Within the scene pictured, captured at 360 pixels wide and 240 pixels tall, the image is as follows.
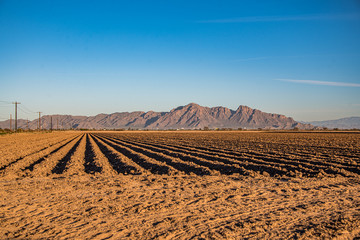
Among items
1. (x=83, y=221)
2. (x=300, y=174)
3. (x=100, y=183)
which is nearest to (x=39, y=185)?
(x=100, y=183)

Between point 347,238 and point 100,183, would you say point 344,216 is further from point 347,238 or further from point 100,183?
point 100,183

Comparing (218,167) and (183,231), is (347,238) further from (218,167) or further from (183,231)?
(218,167)

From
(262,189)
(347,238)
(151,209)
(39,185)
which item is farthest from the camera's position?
(39,185)

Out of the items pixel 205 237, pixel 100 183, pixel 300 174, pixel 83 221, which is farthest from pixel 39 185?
pixel 300 174

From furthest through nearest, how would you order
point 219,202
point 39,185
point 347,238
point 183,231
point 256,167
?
point 256,167, point 39,185, point 219,202, point 183,231, point 347,238

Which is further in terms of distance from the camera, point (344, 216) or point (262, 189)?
point (262, 189)

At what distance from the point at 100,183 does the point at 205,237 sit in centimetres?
602

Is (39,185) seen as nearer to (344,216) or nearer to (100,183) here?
(100,183)

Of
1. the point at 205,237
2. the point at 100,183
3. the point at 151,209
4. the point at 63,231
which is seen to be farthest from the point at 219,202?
the point at 100,183

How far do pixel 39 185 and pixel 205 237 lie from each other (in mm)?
7019

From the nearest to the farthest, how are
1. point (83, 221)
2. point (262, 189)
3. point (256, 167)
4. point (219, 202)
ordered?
point (83, 221)
point (219, 202)
point (262, 189)
point (256, 167)

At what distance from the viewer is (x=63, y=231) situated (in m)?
5.54

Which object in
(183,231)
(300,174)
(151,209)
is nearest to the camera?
(183,231)

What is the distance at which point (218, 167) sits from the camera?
14.0m
